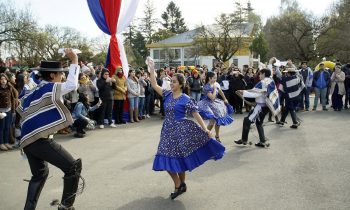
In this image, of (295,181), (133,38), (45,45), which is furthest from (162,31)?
(295,181)

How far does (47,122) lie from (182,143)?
6.08 feet

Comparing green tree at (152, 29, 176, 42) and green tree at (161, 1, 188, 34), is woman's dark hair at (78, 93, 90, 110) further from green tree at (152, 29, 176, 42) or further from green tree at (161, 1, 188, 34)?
green tree at (161, 1, 188, 34)

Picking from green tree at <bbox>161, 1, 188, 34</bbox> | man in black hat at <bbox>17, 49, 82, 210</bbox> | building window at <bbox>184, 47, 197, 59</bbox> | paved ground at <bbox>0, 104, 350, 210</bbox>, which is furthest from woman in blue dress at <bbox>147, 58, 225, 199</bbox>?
green tree at <bbox>161, 1, 188, 34</bbox>

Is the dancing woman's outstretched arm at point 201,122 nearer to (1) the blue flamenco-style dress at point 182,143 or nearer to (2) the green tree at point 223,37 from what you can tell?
(1) the blue flamenco-style dress at point 182,143

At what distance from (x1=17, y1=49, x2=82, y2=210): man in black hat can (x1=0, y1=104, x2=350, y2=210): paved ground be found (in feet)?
2.40

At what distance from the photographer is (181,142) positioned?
516 cm

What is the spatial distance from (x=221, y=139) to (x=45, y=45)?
27.6 m

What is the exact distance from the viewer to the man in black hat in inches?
163

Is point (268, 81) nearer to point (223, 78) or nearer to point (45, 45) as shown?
point (223, 78)

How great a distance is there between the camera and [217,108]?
8602 millimetres

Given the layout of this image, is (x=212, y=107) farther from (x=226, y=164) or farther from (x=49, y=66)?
(x=49, y=66)

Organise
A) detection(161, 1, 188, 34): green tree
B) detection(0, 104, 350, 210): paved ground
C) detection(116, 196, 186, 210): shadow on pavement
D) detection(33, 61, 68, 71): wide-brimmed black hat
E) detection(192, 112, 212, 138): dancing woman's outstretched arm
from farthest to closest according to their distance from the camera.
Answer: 1. detection(161, 1, 188, 34): green tree
2. detection(192, 112, 212, 138): dancing woman's outstretched arm
3. detection(0, 104, 350, 210): paved ground
4. detection(116, 196, 186, 210): shadow on pavement
5. detection(33, 61, 68, 71): wide-brimmed black hat

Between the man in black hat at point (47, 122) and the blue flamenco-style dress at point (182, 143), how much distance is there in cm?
127

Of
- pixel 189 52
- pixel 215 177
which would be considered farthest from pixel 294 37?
pixel 215 177
